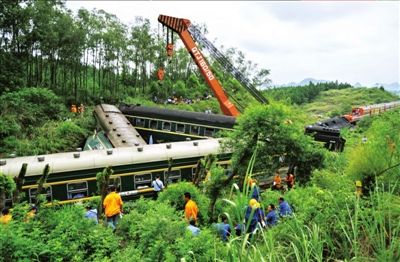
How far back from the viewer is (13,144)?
1798 centimetres

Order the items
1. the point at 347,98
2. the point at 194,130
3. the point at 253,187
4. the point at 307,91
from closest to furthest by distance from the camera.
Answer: the point at 253,187 < the point at 194,130 < the point at 347,98 < the point at 307,91

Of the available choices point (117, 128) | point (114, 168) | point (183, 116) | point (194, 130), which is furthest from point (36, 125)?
point (114, 168)

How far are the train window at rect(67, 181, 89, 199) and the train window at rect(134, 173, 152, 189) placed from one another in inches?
65.5

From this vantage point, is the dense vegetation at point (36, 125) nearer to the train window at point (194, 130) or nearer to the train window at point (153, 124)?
the train window at point (153, 124)

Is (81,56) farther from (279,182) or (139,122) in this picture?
(279,182)

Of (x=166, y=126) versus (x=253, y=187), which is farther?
(x=166, y=126)

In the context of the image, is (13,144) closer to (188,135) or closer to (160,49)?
(188,135)

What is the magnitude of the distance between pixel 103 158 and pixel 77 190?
4.25 feet

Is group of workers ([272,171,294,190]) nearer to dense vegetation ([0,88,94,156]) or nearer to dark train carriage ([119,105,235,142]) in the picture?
dark train carriage ([119,105,235,142])

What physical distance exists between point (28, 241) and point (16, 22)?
66.1 ft

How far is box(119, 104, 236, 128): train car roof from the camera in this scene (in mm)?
18188

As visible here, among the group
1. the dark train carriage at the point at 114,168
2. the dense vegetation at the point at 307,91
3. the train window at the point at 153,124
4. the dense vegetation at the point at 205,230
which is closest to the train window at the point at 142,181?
the dark train carriage at the point at 114,168

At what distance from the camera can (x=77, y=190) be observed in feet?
36.3

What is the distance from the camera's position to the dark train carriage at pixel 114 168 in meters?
10.6
